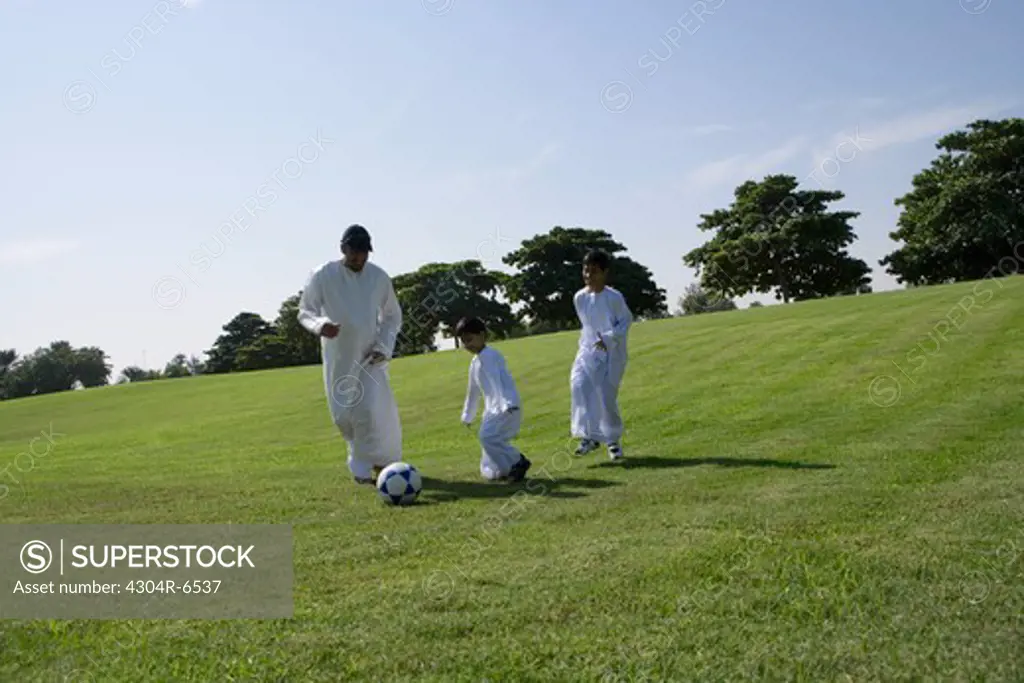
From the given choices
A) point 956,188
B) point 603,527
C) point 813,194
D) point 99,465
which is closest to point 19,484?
point 99,465

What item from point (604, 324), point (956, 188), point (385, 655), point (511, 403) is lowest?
point (385, 655)

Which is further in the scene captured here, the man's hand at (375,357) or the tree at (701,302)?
the tree at (701,302)

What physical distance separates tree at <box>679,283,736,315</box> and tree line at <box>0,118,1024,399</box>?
0.72 ft

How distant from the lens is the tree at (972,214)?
2112 inches

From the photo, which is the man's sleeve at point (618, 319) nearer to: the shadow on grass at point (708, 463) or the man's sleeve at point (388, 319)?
the shadow on grass at point (708, 463)

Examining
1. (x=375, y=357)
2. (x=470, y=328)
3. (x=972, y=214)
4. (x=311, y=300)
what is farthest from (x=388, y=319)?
(x=972, y=214)

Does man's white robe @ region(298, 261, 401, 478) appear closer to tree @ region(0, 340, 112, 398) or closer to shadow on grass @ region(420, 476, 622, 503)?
shadow on grass @ region(420, 476, 622, 503)

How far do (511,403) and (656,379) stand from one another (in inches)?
466

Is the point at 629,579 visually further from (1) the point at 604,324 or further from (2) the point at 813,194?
(2) the point at 813,194

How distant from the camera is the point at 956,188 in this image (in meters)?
55.2

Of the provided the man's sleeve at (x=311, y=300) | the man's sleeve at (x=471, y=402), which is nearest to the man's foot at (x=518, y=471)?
the man's sleeve at (x=471, y=402)

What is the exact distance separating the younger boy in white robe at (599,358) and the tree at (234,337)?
283 ft

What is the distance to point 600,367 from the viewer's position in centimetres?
1211

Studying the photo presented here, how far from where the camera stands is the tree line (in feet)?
180
